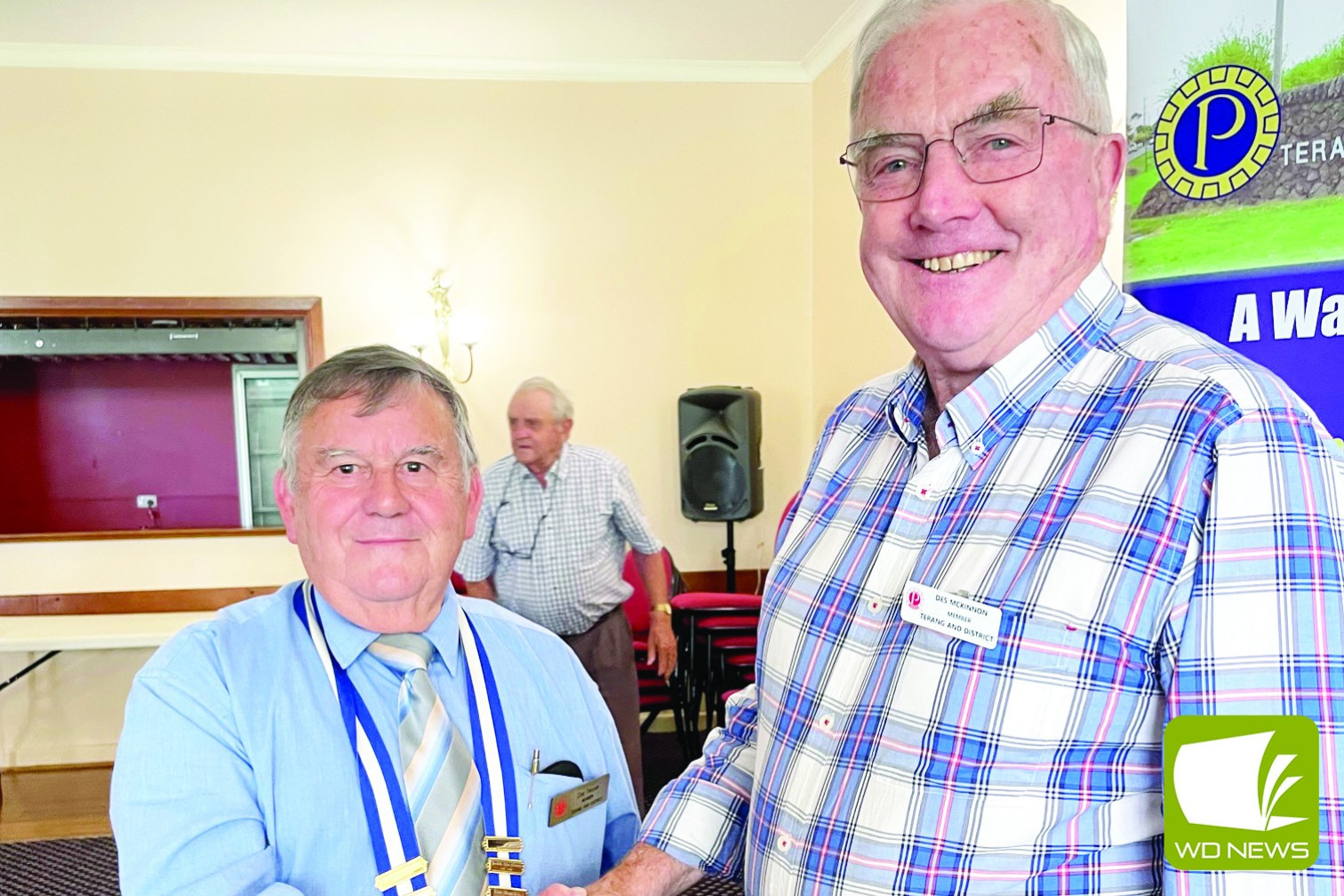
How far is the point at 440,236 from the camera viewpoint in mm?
5777

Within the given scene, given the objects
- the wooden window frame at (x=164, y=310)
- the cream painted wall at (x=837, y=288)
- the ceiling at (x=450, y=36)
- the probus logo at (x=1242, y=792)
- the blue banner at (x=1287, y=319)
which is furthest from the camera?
the wooden window frame at (x=164, y=310)

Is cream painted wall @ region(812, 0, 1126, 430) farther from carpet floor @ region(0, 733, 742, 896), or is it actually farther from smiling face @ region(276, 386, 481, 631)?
smiling face @ region(276, 386, 481, 631)

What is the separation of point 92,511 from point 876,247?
223 inches

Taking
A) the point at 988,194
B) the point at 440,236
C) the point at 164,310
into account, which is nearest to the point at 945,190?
the point at 988,194

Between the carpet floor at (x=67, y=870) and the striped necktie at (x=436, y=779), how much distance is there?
2.65 meters

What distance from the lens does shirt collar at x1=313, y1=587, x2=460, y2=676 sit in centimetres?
142

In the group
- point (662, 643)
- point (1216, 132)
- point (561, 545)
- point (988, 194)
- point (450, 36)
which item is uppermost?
point (450, 36)

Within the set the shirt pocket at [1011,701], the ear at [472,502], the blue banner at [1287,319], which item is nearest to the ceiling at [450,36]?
the blue banner at [1287,319]

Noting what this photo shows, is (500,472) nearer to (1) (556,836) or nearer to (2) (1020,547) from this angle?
(1) (556,836)

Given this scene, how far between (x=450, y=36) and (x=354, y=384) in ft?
14.8

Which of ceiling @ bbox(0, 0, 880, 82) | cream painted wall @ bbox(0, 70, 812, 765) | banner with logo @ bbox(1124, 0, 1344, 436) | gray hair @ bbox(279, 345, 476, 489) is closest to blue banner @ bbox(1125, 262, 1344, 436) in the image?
banner with logo @ bbox(1124, 0, 1344, 436)

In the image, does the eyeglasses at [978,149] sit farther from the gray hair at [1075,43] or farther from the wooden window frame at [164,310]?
the wooden window frame at [164,310]

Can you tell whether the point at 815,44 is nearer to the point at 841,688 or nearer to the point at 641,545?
the point at 641,545

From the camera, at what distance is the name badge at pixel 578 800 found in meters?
1.49
